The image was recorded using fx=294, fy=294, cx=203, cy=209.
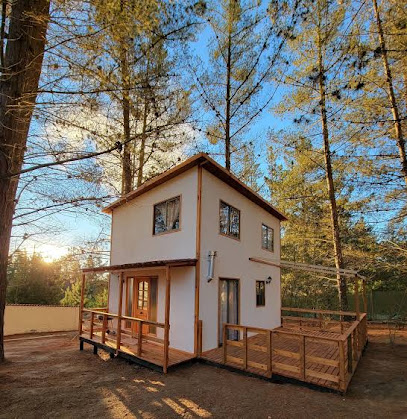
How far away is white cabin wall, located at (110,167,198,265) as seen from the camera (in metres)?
7.43

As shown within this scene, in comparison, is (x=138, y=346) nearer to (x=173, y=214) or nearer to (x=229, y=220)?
(x=173, y=214)

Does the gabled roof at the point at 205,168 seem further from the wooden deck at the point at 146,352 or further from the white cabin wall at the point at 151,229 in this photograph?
the wooden deck at the point at 146,352

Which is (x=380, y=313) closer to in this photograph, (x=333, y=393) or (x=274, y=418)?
(x=333, y=393)

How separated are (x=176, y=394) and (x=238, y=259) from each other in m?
4.45

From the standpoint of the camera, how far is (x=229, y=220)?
28.5ft

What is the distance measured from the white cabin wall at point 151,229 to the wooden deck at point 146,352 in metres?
2.21

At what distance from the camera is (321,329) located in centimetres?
977

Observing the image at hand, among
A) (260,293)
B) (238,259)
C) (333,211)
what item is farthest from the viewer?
(333,211)

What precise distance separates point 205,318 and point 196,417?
9.30 ft

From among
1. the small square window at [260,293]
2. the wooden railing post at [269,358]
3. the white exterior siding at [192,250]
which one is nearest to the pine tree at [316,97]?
the white exterior siding at [192,250]

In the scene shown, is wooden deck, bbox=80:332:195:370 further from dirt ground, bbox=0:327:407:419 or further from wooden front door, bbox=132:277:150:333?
wooden front door, bbox=132:277:150:333

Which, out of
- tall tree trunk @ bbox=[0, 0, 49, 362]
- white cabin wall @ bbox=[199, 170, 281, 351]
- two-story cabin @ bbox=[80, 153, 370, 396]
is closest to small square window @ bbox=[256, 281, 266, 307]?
two-story cabin @ bbox=[80, 153, 370, 396]

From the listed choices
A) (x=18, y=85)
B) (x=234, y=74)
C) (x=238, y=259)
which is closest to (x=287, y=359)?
(x=238, y=259)

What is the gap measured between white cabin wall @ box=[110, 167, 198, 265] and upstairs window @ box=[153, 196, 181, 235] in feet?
0.44
